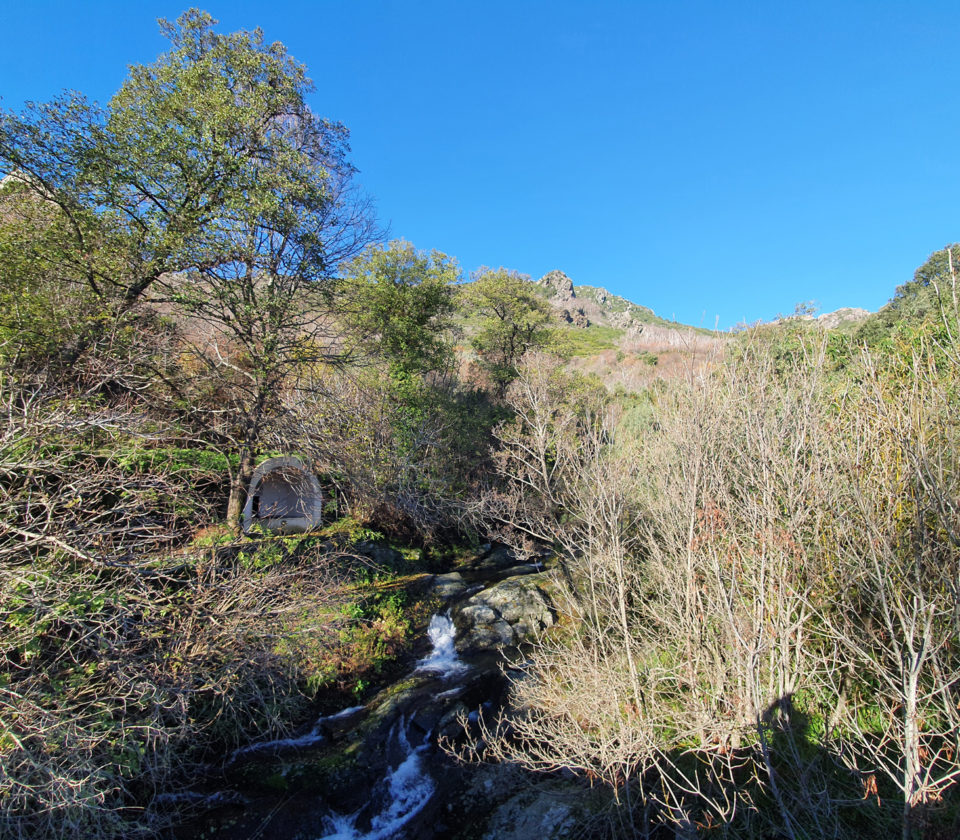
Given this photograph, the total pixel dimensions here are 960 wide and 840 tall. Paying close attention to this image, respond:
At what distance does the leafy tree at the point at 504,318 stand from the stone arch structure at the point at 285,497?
44.8 feet

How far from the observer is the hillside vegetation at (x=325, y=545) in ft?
14.7

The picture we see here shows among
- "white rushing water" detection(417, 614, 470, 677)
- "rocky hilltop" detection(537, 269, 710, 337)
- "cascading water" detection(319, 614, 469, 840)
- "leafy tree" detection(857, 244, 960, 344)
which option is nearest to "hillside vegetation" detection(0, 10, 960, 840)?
"leafy tree" detection(857, 244, 960, 344)

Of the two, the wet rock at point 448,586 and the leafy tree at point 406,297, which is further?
the leafy tree at point 406,297

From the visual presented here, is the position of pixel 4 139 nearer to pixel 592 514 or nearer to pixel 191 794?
pixel 191 794

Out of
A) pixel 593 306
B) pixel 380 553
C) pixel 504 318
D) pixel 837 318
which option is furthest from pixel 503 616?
pixel 593 306

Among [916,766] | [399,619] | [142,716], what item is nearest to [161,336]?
[142,716]

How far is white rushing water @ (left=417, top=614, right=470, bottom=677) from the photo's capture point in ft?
32.0

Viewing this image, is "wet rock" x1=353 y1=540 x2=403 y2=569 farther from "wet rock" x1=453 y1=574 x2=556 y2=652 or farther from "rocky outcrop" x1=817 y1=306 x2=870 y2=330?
"rocky outcrop" x1=817 y1=306 x2=870 y2=330

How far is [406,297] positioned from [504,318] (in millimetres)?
8138

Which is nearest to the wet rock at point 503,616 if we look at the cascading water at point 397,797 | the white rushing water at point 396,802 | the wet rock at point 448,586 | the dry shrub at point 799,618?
the wet rock at point 448,586

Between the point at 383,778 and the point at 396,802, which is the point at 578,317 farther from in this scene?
the point at 396,802

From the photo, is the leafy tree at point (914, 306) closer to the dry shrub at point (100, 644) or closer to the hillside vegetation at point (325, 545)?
the hillside vegetation at point (325, 545)

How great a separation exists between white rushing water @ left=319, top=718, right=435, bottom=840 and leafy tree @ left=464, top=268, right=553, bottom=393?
19.7m

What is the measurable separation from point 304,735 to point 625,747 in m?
5.48
